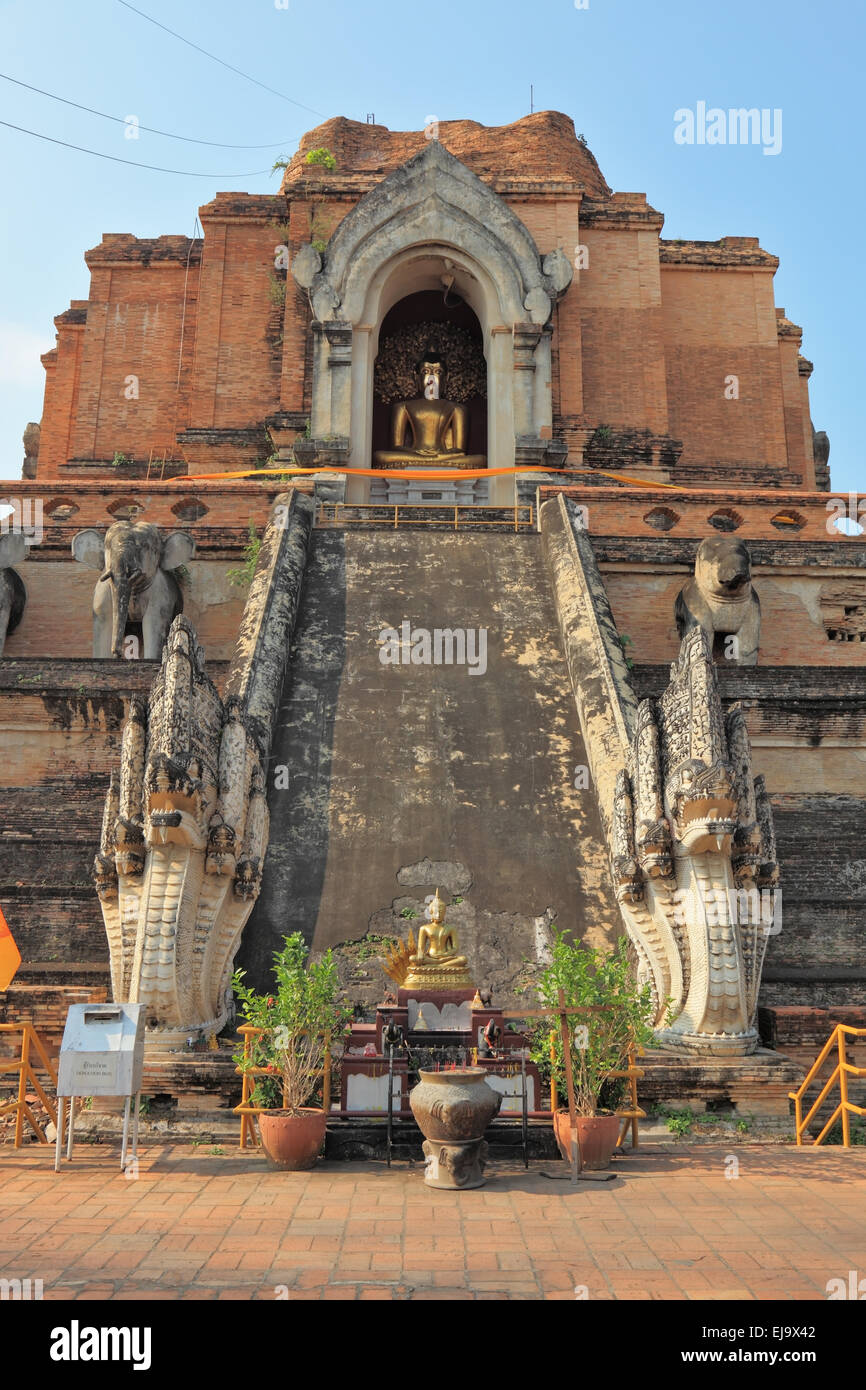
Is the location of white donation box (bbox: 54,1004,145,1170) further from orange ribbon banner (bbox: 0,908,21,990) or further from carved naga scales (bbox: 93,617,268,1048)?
orange ribbon banner (bbox: 0,908,21,990)

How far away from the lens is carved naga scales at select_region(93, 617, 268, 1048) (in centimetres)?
794

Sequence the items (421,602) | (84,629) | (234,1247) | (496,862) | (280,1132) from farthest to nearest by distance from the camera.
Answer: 1. (84,629)
2. (421,602)
3. (496,862)
4. (280,1132)
5. (234,1247)

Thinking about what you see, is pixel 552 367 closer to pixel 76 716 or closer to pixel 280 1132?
pixel 76 716

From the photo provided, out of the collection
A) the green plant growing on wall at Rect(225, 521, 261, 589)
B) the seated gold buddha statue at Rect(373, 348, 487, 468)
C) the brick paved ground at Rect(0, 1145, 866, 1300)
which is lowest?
the brick paved ground at Rect(0, 1145, 866, 1300)

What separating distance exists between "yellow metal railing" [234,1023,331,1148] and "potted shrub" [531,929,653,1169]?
1.21m

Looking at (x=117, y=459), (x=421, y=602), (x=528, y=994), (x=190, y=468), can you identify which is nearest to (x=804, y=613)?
(x=421, y=602)

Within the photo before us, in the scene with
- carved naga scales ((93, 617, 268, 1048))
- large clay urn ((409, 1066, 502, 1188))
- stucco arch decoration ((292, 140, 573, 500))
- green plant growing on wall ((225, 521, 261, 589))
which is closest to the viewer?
large clay urn ((409, 1066, 502, 1188))

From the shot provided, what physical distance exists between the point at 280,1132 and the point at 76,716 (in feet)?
20.3

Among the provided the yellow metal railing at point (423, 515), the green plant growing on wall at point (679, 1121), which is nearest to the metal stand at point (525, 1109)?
the green plant growing on wall at point (679, 1121)

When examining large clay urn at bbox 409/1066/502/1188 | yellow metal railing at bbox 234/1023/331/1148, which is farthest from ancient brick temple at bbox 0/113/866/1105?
large clay urn at bbox 409/1066/502/1188

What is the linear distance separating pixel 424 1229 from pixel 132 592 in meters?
9.56

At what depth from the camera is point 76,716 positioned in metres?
11.8

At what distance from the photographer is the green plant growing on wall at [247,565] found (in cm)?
1461

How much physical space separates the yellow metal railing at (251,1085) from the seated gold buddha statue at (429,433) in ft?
50.2
